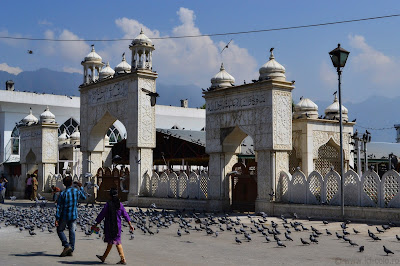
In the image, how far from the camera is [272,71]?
611 inches

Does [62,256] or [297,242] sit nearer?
[62,256]

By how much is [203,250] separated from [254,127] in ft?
22.8

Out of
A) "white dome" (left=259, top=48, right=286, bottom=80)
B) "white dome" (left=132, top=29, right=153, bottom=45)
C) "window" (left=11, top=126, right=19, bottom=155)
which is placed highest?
"white dome" (left=132, top=29, right=153, bottom=45)

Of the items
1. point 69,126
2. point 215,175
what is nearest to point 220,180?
point 215,175

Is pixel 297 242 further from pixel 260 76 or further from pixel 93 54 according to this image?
pixel 93 54

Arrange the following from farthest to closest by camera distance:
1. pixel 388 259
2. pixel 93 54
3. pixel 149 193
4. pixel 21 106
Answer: pixel 21 106, pixel 93 54, pixel 149 193, pixel 388 259

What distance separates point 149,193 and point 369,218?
31.0 ft

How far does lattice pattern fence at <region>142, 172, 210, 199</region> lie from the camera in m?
18.0

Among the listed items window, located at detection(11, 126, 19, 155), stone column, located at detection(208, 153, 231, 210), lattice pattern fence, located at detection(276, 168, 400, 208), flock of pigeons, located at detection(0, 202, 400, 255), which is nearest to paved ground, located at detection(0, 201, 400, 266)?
flock of pigeons, located at detection(0, 202, 400, 255)

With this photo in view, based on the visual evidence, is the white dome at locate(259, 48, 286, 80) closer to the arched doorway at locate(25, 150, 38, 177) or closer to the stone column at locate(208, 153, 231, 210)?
the stone column at locate(208, 153, 231, 210)

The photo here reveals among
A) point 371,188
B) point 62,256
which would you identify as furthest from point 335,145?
point 62,256

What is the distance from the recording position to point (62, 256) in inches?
344

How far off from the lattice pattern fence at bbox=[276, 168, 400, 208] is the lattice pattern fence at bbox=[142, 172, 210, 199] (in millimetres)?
3417

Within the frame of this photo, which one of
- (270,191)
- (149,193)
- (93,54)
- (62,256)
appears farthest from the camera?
(93,54)
